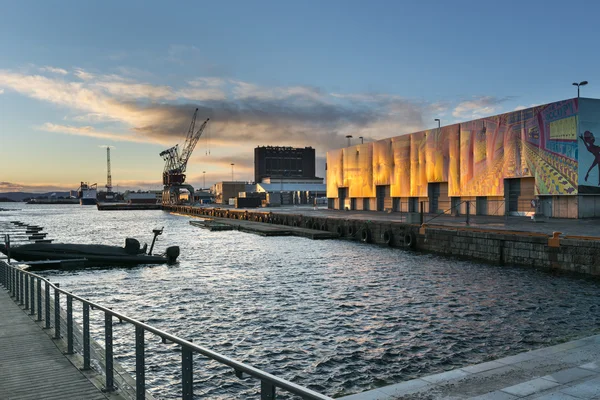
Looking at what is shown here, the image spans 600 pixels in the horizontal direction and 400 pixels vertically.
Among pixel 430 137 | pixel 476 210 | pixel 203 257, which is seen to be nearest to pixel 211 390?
pixel 203 257

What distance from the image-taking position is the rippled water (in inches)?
587

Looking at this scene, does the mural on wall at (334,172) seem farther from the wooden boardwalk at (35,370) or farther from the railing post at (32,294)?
the wooden boardwalk at (35,370)

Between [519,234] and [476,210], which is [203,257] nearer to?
[519,234]

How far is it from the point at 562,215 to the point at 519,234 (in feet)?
66.1

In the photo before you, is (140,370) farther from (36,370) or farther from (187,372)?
(36,370)

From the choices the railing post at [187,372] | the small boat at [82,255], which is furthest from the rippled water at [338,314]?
the railing post at [187,372]

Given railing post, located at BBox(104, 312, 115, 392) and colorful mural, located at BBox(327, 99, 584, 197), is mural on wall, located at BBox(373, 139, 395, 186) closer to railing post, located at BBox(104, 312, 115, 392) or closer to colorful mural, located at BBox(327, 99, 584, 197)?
colorful mural, located at BBox(327, 99, 584, 197)

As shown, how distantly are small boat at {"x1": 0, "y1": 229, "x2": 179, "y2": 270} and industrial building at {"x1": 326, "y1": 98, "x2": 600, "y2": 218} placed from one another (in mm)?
28522

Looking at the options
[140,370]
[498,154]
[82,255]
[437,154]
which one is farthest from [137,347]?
[437,154]

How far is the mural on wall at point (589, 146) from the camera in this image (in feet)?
160

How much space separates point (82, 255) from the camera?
39000mm

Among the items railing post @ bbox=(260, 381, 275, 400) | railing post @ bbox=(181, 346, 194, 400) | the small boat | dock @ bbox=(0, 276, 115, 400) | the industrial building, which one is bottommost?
the small boat

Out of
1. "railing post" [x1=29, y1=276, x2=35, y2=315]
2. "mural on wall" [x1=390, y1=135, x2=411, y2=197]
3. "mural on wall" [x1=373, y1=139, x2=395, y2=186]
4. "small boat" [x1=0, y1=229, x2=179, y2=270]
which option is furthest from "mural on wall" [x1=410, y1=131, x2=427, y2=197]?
"railing post" [x1=29, y1=276, x2=35, y2=315]

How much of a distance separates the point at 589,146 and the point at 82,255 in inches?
1937
